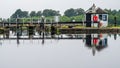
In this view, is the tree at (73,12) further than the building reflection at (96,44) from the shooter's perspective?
Yes

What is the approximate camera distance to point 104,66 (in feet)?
48.3

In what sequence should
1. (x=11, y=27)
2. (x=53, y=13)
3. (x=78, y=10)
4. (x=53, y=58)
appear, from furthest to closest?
1. (x=78, y=10)
2. (x=53, y=13)
3. (x=11, y=27)
4. (x=53, y=58)

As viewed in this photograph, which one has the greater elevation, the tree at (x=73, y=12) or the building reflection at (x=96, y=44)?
the tree at (x=73, y=12)

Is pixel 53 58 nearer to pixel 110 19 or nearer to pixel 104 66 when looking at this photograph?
pixel 104 66

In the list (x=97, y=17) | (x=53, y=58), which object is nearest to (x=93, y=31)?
(x=97, y=17)

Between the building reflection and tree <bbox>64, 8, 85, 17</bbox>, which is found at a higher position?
tree <bbox>64, 8, 85, 17</bbox>

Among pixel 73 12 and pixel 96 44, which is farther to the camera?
pixel 73 12

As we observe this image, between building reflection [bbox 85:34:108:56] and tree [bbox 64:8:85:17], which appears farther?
tree [bbox 64:8:85:17]

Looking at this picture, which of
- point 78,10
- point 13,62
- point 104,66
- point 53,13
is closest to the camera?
point 104,66

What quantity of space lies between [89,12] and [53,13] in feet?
181

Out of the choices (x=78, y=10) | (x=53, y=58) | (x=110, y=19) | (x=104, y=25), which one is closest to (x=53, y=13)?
(x=78, y=10)

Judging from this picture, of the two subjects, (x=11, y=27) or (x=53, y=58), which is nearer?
(x=53, y=58)

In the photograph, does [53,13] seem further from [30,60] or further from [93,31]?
[30,60]

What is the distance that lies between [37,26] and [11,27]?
3.49m
